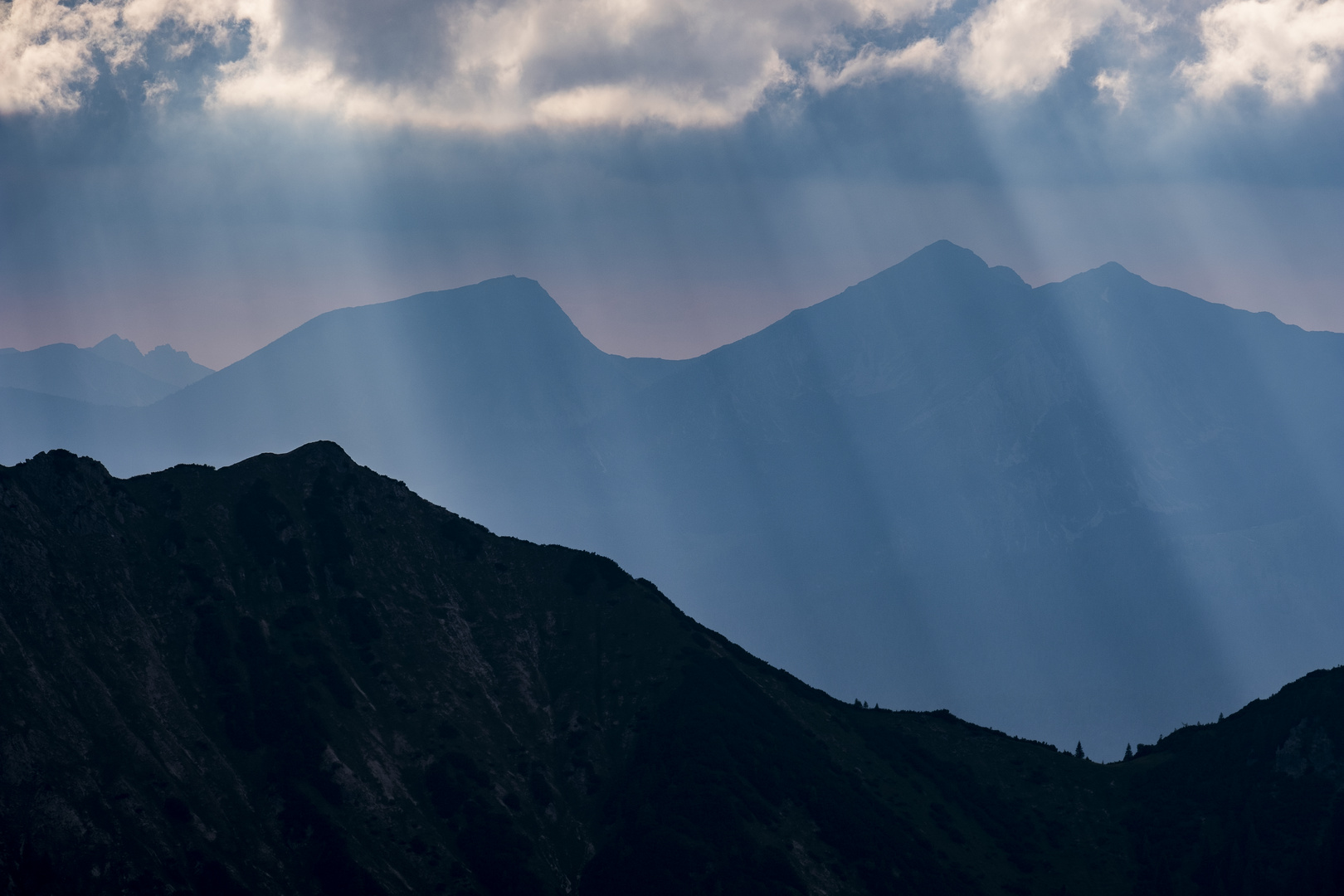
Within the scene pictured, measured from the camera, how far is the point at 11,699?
171500mm

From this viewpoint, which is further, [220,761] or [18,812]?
[220,761]

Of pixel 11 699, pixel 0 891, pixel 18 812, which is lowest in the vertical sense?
pixel 0 891

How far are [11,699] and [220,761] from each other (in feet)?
103

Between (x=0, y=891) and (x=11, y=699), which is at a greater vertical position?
(x=11, y=699)

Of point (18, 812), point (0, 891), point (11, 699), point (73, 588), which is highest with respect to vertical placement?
point (73, 588)

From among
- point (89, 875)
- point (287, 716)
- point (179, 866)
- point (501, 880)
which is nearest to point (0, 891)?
point (89, 875)

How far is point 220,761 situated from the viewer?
188m

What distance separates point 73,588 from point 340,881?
67417 millimetres

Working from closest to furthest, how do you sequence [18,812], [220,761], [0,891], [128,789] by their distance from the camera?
[0,891], [18,812], [128,789], [220,761]

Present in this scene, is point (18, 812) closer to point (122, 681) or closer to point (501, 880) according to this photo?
point (122, 681)

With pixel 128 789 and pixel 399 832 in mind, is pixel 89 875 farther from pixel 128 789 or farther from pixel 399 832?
pixel 399 832

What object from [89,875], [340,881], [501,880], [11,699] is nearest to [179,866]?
[89,875]

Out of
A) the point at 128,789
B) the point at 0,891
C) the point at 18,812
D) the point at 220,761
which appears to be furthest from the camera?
the point at 220,761

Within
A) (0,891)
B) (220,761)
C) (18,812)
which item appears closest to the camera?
(0,891)
